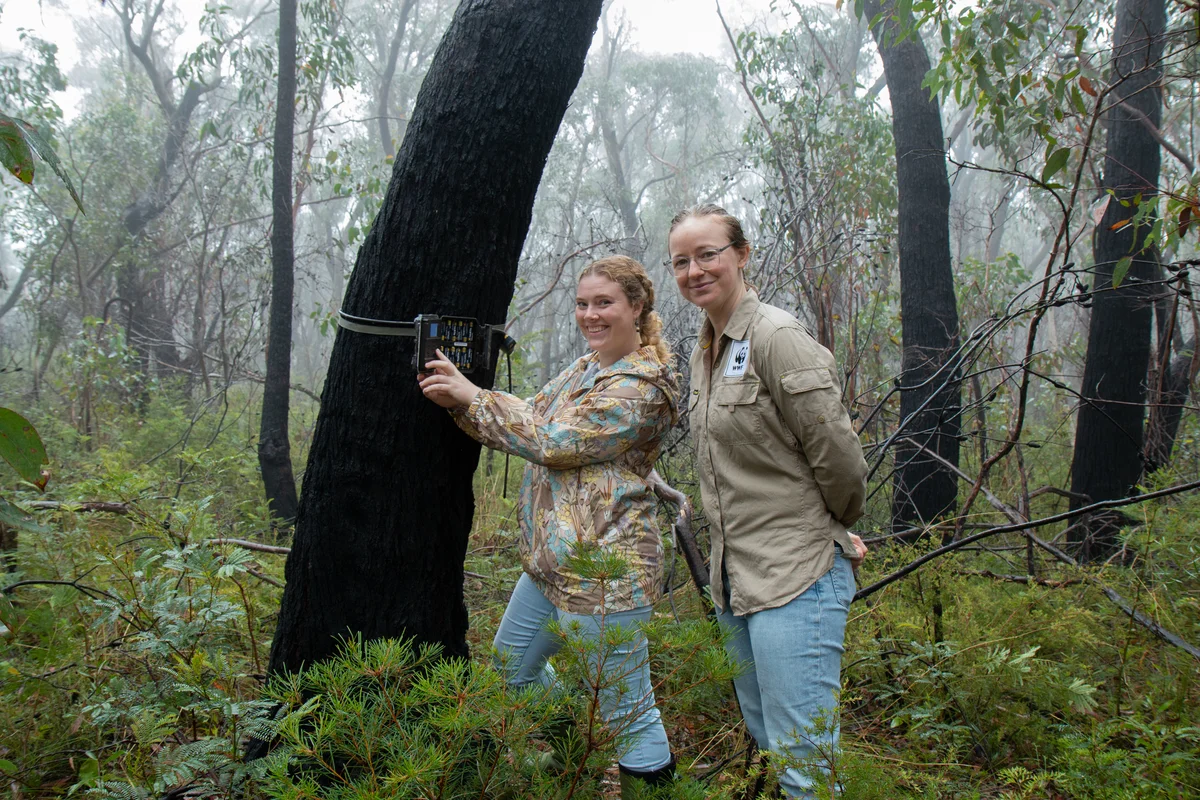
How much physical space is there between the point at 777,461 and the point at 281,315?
5.54 metres

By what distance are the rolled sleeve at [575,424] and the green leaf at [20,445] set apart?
2.96ft

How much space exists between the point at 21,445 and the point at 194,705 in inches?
29.2

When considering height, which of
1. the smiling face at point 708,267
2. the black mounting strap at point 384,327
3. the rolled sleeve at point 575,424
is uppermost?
the smiling face at point 708,267

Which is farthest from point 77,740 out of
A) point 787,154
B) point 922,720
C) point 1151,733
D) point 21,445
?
point 787,154

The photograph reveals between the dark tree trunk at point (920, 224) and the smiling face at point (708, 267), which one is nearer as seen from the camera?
the smiling face at point (708, 267)

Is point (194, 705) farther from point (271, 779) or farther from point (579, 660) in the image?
point (579, 660)

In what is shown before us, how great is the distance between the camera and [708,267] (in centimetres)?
205

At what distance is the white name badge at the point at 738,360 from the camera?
6.44 ft

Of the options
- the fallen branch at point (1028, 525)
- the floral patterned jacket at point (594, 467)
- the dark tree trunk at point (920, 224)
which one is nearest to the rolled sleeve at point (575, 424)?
the floral patterned jacket at point (594, 467)

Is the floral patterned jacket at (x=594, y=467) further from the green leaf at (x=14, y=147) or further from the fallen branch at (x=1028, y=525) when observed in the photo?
the green leaf at (x=14, y=147)

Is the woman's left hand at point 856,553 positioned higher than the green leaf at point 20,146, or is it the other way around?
the green leaf at point 20,146

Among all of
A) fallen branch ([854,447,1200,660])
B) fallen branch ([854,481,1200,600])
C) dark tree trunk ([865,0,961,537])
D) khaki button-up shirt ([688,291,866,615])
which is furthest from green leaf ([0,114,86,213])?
dark tree trunk ([865,0,961,537])

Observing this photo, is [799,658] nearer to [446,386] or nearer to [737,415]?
[737,415]

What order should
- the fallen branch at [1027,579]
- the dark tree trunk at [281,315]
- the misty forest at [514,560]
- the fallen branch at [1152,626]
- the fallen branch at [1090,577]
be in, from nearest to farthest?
1. the misty forest at [514,560]
2. the fallen branch at [1090,577]
3. the fallen branch at [1152,626]
4. the fallen branch at [1027,579]
5. the dark tree trunk at [281,315]
